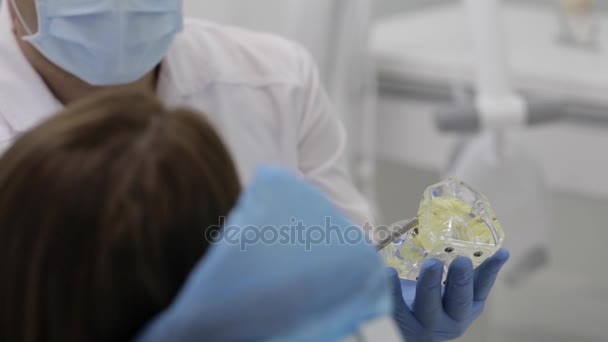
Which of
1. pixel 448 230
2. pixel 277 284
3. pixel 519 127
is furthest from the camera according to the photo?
pixel 519 127

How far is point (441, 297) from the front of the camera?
96cm

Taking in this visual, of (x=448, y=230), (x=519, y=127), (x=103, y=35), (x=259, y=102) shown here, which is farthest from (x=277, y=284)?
(x=519, y=127)

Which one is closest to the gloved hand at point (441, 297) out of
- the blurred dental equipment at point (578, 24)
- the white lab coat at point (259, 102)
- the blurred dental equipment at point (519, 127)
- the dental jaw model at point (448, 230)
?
the dental jaw model at point (448, 230)

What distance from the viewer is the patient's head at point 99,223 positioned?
1.88 feet

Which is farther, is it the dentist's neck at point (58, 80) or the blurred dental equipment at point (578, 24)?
the blurred dental equipment at point (578, 24)

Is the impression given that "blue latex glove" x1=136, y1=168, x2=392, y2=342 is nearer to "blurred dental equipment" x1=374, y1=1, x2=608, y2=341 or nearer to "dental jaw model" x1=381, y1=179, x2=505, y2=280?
"dental jaw model" x1=381, y1=179, x2=505, y2=280

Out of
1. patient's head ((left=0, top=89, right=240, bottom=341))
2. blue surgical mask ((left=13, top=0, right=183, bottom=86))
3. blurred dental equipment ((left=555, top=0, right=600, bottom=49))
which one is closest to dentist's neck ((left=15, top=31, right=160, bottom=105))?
blue surgical mask ((left=13, top=0, right=183, bottom=86))

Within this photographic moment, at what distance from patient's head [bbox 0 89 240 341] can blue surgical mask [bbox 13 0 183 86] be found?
548 millimetres

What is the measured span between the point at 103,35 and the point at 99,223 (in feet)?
2.02

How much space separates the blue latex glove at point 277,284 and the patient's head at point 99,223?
23 millimetres

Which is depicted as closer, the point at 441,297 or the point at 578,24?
the point at 441,297

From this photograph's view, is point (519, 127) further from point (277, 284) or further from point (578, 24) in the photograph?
point (277, 284)

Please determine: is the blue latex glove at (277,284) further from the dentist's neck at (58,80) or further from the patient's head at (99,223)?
the dentist's neck at (58,80)

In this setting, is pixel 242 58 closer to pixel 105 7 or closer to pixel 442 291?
pixel 105 7
